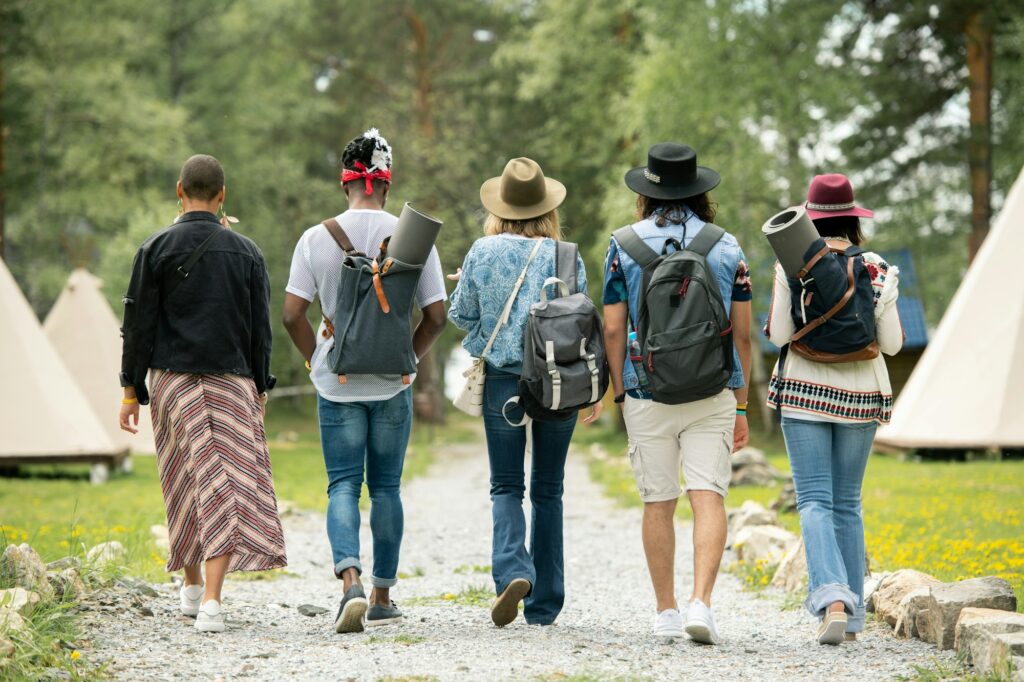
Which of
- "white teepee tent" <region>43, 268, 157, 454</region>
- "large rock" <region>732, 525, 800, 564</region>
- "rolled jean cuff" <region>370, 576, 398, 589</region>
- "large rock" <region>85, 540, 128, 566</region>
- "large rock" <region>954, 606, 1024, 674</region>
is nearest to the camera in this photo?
"large rock" <region>954, 606, 1024, 674</region>

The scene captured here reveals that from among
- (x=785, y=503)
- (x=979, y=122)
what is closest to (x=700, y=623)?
(x=785, y=503)

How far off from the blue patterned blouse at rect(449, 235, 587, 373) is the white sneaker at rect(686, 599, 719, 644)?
1.17 m

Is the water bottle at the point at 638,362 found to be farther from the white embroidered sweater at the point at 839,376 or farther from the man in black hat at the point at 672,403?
the white embroidered sweater at the point at 839,376

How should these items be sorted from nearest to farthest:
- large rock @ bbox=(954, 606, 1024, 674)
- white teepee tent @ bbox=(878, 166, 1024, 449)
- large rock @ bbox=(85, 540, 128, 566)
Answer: large rock @ bbox=(954, 606, 1024, 674), large rock @ bbox=(85, 540, 128, 566), white teepee tent @ bbox=(878, 166, 1024, 449)

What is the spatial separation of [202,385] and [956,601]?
308 centimetres

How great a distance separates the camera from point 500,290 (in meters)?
5.04

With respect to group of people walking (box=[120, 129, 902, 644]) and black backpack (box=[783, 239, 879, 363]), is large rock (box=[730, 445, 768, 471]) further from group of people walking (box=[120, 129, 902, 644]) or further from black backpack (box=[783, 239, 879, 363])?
black backpack (box=[783, 239, 879, 363])

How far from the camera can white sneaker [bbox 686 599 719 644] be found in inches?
185

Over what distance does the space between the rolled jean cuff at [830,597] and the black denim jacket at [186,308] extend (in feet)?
8.18

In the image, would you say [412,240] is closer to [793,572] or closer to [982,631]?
[982,631]

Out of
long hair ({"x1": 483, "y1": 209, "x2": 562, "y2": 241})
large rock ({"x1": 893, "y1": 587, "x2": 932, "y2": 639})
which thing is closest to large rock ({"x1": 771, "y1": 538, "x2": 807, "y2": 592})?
large rock ({"x1": 893, "y1": 587, "x2": 932, "y2": 639})

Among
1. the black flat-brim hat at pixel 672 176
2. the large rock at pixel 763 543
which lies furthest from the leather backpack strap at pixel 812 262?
the large rock at pixel 763 543

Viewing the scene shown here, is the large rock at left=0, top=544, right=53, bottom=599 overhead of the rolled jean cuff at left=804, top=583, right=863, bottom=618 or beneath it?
overhead

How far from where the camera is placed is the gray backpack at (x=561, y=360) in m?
4.79
